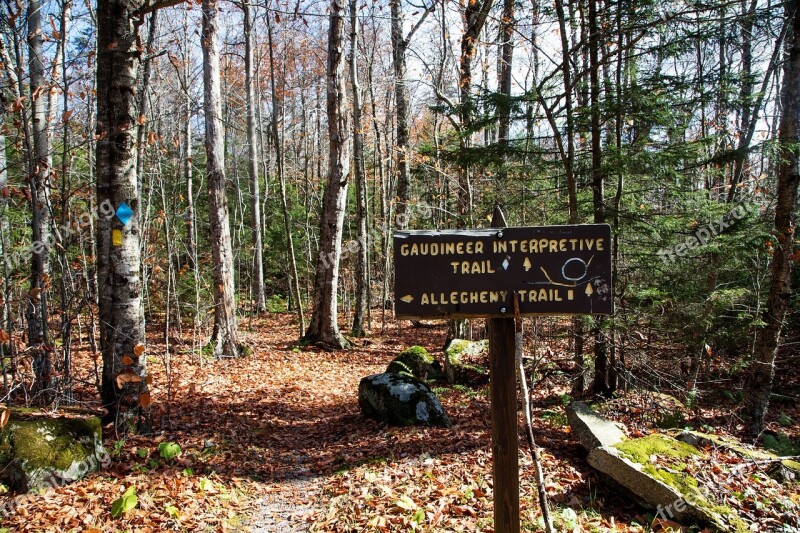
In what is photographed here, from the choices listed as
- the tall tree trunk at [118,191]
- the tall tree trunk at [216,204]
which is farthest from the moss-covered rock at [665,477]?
the tall tree trunk at [216,204]

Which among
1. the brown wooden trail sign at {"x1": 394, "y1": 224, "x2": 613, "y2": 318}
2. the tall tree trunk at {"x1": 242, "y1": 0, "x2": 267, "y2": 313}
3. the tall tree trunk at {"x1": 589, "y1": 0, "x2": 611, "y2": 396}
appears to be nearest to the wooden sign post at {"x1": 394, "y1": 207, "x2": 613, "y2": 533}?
the brown wooden trail sign at {"x1": 394, "y1": 224, "x2": 613, "y2": 318}

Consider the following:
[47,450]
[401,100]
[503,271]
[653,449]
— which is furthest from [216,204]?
[653,449]

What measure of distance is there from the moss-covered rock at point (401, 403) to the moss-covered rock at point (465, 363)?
250cm

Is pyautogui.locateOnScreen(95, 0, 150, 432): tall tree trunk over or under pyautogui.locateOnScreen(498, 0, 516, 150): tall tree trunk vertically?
under

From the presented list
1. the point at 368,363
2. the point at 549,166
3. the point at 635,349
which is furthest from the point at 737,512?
the point at 368,363

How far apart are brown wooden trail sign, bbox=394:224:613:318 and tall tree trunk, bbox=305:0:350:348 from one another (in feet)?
28.9

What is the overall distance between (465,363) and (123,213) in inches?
270

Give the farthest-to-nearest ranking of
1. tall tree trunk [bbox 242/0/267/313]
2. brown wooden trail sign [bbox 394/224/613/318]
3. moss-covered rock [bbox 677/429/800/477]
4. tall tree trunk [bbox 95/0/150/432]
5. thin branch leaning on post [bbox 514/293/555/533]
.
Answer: tall tree trunk [bbox 242/0/267/313], tall tree trunk [bbox 95/0/150/432], moss-covered rock [bbox 677/429/800/477], brown wooden trail sign [bbox 394/224/613/318], thin branch leaning on post [bbox 514/293/555/533]

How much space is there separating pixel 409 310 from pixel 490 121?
4.87 m

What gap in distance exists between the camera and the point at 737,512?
13.8 ft

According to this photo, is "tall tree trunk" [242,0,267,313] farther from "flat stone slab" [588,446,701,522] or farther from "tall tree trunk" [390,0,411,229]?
"flat stone slab" [588,446,701,522]

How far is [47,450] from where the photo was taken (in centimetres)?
429

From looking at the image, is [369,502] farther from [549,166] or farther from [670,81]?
[670,81]

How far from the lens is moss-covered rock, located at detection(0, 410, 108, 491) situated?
4.11 meters
